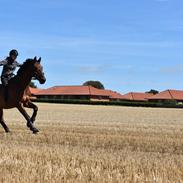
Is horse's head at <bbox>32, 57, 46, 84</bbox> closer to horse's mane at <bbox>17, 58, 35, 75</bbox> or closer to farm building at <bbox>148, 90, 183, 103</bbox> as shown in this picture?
horse's mane at <bbox>17, 58, 35, 75</bbox>

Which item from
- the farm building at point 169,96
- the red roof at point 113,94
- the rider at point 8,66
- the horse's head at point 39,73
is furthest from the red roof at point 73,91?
the horse's head at point 39,73

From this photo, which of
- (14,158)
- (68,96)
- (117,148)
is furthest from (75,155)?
(68,96)

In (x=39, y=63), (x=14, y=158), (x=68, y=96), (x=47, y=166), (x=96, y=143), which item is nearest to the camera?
(x=47, y=166)

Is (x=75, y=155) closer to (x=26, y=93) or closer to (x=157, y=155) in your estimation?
(x=157, y=155)

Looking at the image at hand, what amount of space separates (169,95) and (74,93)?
29125mm

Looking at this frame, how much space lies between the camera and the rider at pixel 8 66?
56.6 feet

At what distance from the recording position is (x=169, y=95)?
162750mm

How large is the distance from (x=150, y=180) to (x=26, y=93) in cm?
947

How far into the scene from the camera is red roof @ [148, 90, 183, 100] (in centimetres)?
15850

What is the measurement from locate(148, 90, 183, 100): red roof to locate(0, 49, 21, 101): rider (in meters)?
140

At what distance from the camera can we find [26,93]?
17.6 m

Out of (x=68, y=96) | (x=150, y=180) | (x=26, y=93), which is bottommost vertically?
(x=150, y=180)

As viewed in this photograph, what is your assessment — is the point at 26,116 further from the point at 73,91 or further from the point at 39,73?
the point at 73,91

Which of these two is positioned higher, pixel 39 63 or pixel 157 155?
pixel 39 63
